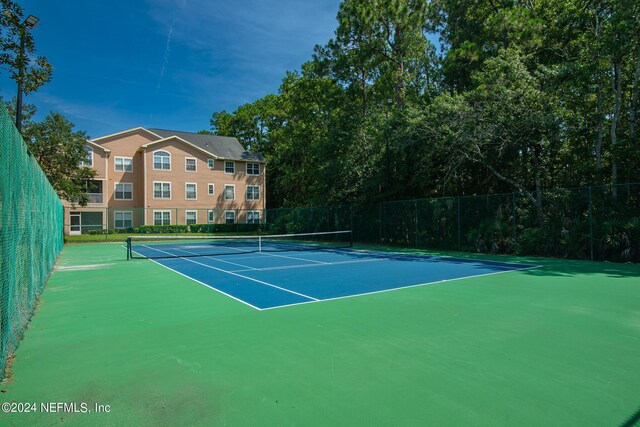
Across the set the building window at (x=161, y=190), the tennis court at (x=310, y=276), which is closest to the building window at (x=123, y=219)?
the building window at (x=161, y=190)

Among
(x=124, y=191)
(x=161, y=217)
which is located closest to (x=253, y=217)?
(x=161, y=217)

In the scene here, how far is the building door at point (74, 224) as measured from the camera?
35.7 m

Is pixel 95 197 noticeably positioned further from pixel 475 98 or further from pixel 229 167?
pixel 475 98

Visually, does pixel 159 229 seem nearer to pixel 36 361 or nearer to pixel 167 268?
pixel 167 268

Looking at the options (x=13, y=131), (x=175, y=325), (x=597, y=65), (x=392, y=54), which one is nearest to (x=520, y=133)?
(x=597, y=65)

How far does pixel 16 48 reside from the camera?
736cm

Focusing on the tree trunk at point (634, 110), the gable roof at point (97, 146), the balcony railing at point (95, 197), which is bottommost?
the balcony railing at point (95, 197)

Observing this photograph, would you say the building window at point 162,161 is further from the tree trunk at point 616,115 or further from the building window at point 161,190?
the tree trunk at point 616,115

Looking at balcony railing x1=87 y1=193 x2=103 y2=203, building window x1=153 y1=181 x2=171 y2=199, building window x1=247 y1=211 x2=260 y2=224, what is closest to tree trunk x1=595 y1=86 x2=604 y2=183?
building window x1=247 y1=211 x2=260 y2=224

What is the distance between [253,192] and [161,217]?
1043cm

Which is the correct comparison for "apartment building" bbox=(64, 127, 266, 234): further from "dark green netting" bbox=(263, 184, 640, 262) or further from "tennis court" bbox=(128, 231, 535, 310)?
"tennis court" bbox=(128, 231, 535, 310)

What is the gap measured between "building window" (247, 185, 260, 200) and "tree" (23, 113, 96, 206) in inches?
703

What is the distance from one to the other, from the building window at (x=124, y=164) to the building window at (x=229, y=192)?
9529 millimetres

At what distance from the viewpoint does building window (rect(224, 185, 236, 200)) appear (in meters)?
42.4
